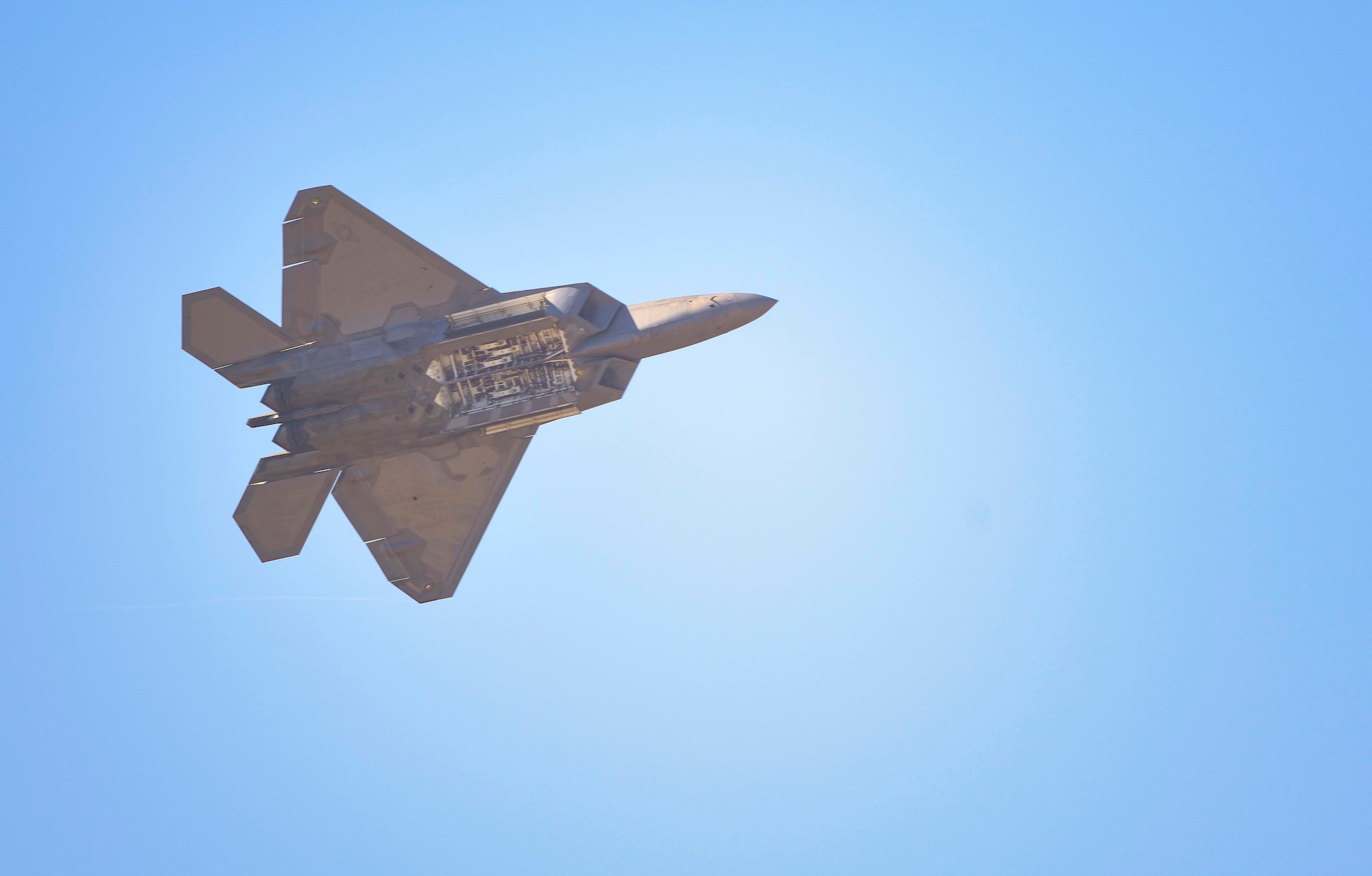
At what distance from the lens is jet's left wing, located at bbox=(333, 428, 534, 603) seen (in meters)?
33.3

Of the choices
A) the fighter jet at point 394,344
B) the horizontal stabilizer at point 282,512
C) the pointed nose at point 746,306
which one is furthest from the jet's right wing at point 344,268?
the pointed nose at point 746,306

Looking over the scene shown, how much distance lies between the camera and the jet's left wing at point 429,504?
1312 inches

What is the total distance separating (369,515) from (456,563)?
2.85m

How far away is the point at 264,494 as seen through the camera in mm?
32406

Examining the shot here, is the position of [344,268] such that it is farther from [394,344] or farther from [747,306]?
[747,306]

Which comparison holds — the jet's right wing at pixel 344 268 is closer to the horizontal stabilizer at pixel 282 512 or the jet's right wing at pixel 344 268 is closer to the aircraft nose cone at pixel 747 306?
the horizontal stabilizer at pixel 282 512

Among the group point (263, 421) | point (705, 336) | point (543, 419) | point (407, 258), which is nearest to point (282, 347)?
point (263, 421)

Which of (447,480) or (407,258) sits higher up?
(407,258)

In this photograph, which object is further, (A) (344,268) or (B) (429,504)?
(B) (429,504)

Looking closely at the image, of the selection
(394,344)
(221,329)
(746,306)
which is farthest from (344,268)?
(746,306)

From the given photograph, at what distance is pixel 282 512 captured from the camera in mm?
32562

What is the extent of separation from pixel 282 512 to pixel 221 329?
5.34 metres

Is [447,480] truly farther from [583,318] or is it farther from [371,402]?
[583,318]

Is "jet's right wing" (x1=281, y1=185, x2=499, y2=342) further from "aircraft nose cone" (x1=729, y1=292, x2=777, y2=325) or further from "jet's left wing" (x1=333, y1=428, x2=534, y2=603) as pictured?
"aircraft nose cone" (x1=729, y1=292, x2=777, y2=325)
